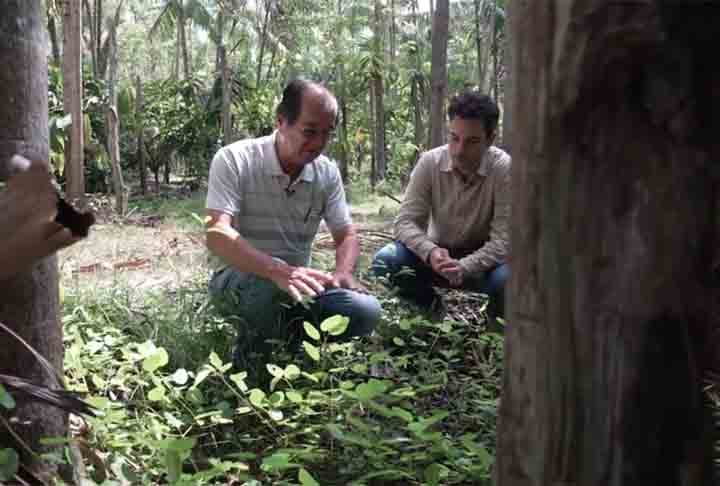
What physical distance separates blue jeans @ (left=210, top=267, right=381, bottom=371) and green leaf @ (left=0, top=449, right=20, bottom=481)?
146 centimetres

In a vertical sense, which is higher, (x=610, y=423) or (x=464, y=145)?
(x=464, y=145)

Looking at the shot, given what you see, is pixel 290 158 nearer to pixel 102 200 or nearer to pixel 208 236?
pixel 208 236

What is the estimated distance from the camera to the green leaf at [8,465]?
165cm

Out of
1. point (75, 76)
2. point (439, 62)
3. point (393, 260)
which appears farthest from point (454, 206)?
point (75, 76)

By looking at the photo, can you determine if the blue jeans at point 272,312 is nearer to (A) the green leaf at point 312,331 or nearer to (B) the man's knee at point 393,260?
(A) the green leaf at point 312,331

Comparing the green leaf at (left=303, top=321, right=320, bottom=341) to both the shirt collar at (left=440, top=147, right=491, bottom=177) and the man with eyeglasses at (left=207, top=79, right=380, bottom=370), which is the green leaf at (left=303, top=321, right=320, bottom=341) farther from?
the shirt collar at (left=440, top=147, right=491, bottom=177)

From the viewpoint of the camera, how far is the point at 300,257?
11.8 ft

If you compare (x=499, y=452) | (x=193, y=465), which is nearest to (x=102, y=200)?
(x=193, y=465)

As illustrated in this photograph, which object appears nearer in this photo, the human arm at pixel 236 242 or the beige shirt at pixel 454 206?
the human arm at pixel 236 242

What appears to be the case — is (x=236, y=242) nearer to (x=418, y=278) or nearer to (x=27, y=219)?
(x=418, y=278)

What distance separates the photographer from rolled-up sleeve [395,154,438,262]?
157 inches

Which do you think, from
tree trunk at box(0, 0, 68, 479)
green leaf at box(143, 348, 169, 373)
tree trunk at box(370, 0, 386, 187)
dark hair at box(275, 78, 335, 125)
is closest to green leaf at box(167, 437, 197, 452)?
tree trunk at box(0, 0, 68, 479)

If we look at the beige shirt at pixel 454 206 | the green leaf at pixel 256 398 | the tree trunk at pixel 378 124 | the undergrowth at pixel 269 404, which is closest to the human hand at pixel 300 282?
the undergrowth at pixel 269 404

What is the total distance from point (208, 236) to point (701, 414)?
252cm
